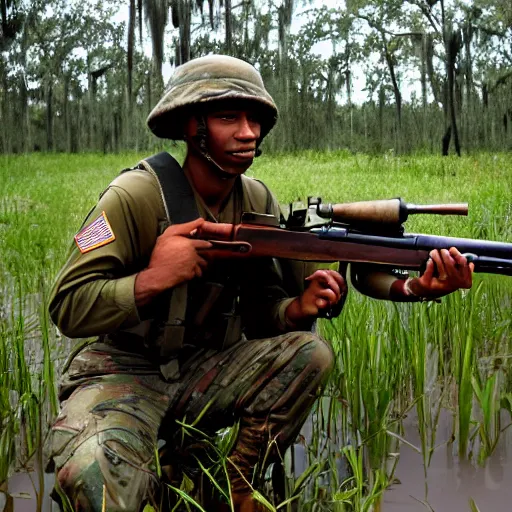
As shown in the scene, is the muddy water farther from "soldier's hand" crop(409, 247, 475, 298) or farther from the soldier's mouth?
the soldier's mouth

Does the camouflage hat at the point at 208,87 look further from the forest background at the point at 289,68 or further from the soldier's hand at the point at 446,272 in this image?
the forest background at the point at 289,68

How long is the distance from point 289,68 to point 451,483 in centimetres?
136

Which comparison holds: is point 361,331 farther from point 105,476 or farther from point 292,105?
point 292,105

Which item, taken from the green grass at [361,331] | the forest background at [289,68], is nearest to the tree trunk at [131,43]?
the forest background at [289,68]

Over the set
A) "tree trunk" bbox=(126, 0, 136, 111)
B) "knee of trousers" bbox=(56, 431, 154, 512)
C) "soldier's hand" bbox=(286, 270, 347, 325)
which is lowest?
"knee of trousers" bbox=(56, 431, 154, 512)

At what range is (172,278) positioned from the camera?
140 centimetres

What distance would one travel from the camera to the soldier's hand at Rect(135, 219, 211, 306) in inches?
A: 54.7

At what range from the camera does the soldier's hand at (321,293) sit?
1479 millimetres

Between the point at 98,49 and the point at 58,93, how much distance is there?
0.21m

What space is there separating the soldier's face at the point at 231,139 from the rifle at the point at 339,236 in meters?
0.12

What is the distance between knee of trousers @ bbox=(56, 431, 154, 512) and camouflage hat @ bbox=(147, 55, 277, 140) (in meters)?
0.65

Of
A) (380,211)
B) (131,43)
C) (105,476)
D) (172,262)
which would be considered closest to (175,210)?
(172,262)

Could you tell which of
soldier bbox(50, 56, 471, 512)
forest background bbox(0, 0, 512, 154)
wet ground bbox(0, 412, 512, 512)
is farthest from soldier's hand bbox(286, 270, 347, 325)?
forest background bbox(0, 0, 512, 154)

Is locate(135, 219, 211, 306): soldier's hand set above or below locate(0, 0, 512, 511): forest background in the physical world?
below
